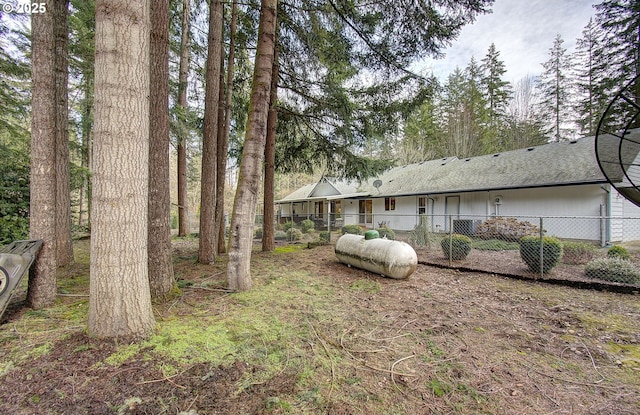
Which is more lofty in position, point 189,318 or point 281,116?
point 281,116

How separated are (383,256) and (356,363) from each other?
3186 mm

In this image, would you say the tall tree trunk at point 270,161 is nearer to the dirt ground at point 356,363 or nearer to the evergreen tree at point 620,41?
the dirt ground at point 356,363

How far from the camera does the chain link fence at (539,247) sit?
5355 mm

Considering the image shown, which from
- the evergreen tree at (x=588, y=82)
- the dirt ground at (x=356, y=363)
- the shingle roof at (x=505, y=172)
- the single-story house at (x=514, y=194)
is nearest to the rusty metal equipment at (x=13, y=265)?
the dirt ground at (x=356, y=363)

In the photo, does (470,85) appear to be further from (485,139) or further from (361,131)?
(361,131)

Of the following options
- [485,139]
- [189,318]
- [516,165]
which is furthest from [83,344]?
[485,139]

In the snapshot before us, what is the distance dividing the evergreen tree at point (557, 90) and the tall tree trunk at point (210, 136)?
24.0 meters

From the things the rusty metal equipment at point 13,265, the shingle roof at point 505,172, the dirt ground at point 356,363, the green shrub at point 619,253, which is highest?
the shingle roof at point 505,172

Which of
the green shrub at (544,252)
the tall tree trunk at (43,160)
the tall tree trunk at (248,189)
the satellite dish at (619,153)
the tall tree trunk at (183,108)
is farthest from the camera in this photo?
the tall tree trunk at (183,108)

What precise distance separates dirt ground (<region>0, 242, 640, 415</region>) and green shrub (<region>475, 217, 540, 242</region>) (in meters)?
7.11

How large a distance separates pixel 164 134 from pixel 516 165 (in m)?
14.5

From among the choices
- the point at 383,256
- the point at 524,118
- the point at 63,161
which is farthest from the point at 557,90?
the point at 63,161

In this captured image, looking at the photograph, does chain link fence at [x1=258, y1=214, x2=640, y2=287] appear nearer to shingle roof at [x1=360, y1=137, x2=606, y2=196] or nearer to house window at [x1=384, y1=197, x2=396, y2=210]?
shingle roof at [x1=360, y1=137, x2=606, y2=196]

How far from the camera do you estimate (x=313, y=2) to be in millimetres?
5965
